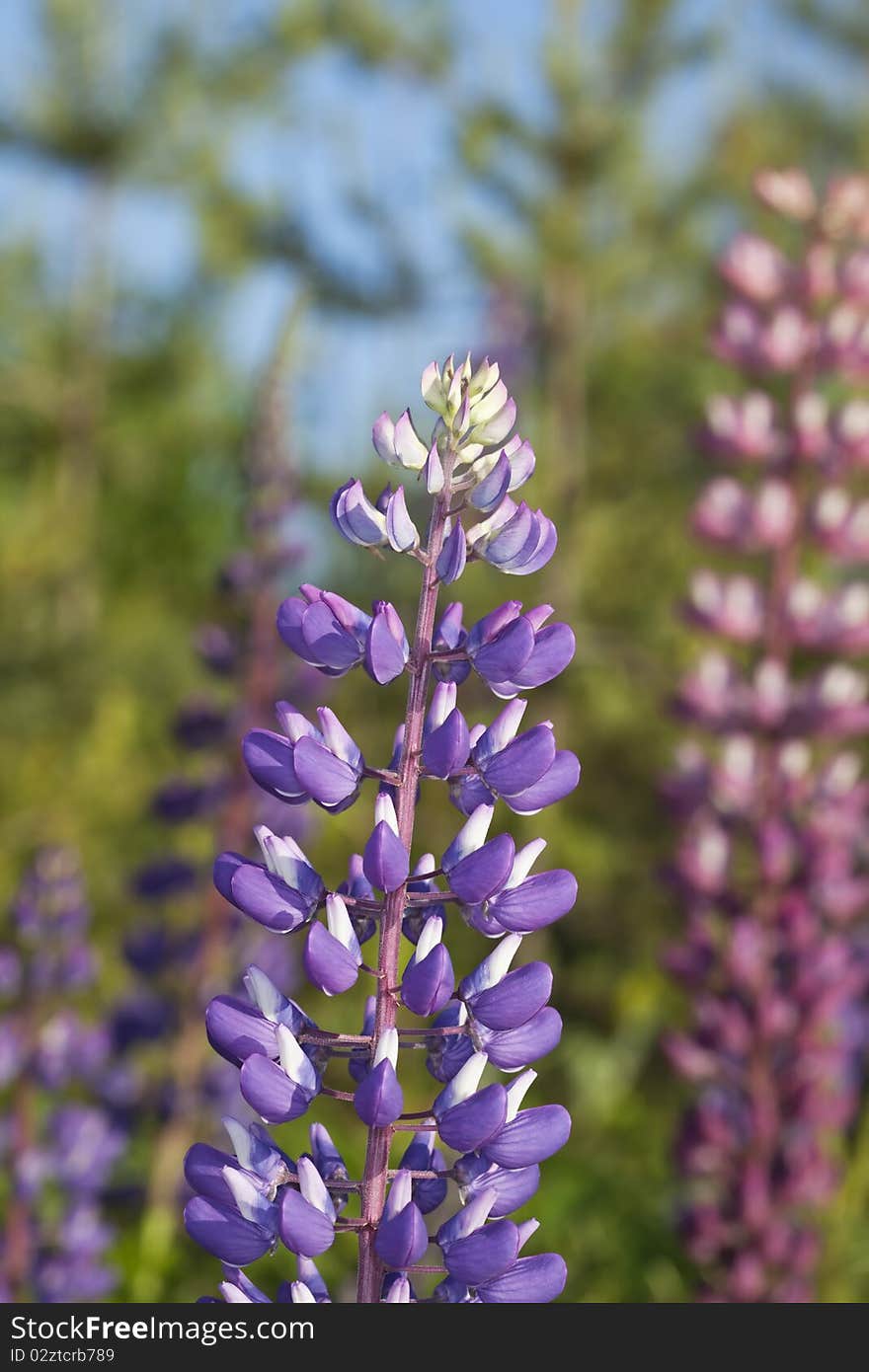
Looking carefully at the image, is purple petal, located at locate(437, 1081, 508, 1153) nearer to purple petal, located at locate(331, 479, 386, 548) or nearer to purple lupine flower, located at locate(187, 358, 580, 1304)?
purple lupine flower, located at locate(187, 358, 580, 1304)


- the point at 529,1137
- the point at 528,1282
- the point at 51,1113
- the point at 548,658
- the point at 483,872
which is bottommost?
the point at 51,1113

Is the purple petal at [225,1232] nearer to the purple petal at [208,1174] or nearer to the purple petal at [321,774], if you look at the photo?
the purple petal at [208,1174]

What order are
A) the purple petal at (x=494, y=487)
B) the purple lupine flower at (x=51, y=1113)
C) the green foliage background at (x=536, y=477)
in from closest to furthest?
the purple petal at (x=494, y=487) → the purple lupine flower at (x=51, y=1113) → the green foliage background at (x=536, y=477)

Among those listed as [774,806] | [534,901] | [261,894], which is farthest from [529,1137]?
[774,806]

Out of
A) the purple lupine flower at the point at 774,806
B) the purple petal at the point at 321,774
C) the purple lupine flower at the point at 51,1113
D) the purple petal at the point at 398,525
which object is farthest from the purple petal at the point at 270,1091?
the purple lupine flower at the point at 774,806

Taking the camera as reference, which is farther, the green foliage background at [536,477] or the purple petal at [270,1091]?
the green foliage background at [536,477]

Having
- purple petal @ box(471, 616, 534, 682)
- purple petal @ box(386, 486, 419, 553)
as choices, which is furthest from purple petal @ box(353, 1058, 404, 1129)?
purple petal @ box(386, 486, 419, 553)

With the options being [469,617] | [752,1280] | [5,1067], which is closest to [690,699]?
[752,1280]

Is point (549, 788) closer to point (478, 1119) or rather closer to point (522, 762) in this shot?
point (522, 762)

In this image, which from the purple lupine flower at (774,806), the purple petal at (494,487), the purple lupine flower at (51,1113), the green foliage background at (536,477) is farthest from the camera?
the green foliage background at (536,477)

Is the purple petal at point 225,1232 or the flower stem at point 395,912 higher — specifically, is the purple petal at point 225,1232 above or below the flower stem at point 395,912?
below
